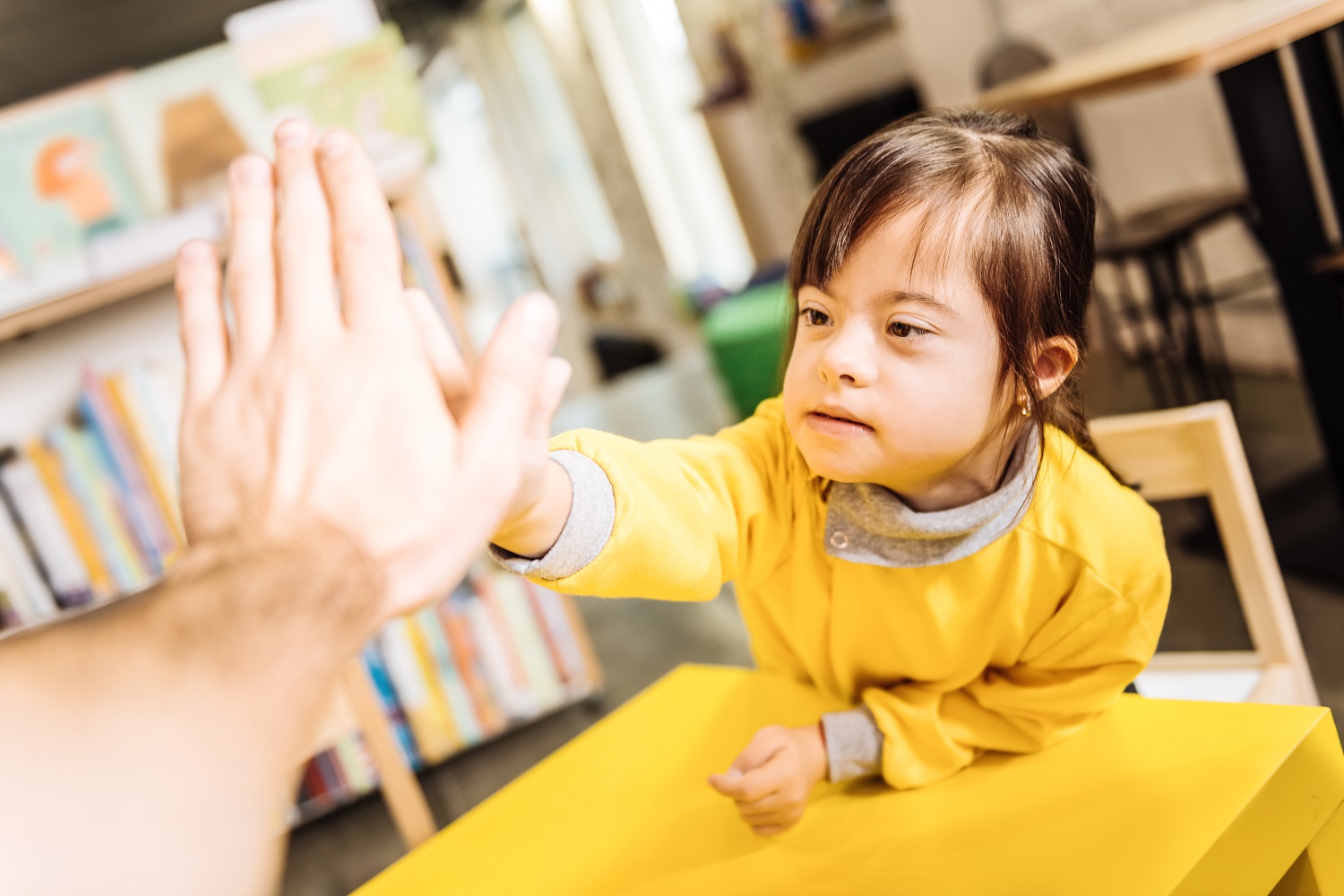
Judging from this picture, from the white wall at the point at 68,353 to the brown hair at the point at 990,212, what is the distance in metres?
1.93

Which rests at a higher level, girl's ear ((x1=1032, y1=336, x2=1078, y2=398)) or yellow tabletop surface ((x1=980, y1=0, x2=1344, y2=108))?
yellow tabletop surface ((x1=980, y1=0, x2=1344, y2=108))

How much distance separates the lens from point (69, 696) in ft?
1.31

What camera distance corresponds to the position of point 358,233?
0.49 metres

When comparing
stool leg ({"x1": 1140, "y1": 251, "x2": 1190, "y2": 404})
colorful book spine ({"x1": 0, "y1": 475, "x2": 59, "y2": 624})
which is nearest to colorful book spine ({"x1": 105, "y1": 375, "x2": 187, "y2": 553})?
colorful book spine ({"x1": 0, "y1": 475, "x2": 59, "y2": 624})

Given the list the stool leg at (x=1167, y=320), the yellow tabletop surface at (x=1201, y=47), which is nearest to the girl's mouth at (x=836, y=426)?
the yellow tabletop surface at (x=1201, y=47)

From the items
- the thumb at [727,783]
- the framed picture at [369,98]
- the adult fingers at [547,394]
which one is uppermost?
the framed picture at [369,98]

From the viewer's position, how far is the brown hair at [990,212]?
74 centimetres

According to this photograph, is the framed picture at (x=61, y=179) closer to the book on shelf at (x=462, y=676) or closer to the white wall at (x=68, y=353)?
the white wall at (x=68, y=353)

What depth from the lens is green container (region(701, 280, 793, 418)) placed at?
349cm

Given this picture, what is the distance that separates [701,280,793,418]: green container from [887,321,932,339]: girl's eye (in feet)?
8.52

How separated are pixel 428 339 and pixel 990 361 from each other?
0.42 metres

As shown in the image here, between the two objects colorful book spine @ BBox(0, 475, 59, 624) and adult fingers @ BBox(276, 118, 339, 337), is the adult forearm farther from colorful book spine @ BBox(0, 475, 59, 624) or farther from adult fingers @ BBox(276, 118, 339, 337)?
colorful book spine @ BBox(0, 475, 59, 624)

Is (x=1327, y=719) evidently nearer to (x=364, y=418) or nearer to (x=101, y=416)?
(x=364, y=418)

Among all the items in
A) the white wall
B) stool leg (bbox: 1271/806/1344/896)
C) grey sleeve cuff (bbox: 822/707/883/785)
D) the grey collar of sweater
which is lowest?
stool leg (bbox: 1271/806/1344/896)
